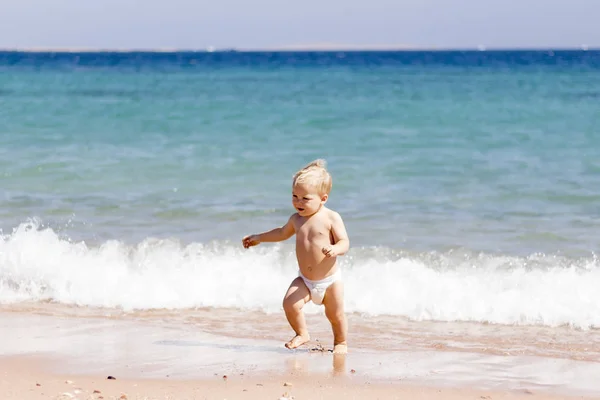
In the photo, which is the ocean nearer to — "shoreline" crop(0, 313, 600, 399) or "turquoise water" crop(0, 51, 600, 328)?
"turquoise water" crop(0, 51, 600, 328)

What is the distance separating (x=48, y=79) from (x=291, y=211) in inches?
1099

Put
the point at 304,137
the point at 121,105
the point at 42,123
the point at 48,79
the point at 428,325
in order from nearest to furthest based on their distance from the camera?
the point at 428,325, the point at 304,137, the point at 42,123, the point at 121,105, the point at 48,79

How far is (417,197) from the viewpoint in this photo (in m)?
10.1

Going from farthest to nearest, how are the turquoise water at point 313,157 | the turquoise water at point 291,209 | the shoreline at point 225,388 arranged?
the turquoise water at point 313,157 → the turquoise water at point 291,209 → the shoreline at point 225,388

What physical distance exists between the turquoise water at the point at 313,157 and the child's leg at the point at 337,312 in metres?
3.12

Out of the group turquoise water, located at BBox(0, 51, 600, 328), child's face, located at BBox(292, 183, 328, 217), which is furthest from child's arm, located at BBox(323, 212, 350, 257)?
turquoise water, located at BBox(0, 51, 600, 328)

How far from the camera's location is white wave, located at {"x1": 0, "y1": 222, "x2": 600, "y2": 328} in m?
6.31

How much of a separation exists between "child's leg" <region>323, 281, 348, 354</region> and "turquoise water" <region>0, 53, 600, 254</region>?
3121 mm

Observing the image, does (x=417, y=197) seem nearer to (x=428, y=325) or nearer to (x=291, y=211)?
(x=291, y=211)

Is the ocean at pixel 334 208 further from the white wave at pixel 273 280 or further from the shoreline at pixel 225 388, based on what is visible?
the shoreline at pixel 225 388

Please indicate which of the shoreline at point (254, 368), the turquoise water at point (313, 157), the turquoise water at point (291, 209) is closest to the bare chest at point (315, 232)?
the shoreline at point (254, 368)

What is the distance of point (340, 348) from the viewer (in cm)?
493

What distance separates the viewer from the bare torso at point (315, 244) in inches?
193

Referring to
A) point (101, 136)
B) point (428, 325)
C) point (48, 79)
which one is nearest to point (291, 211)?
point (428, 325)
